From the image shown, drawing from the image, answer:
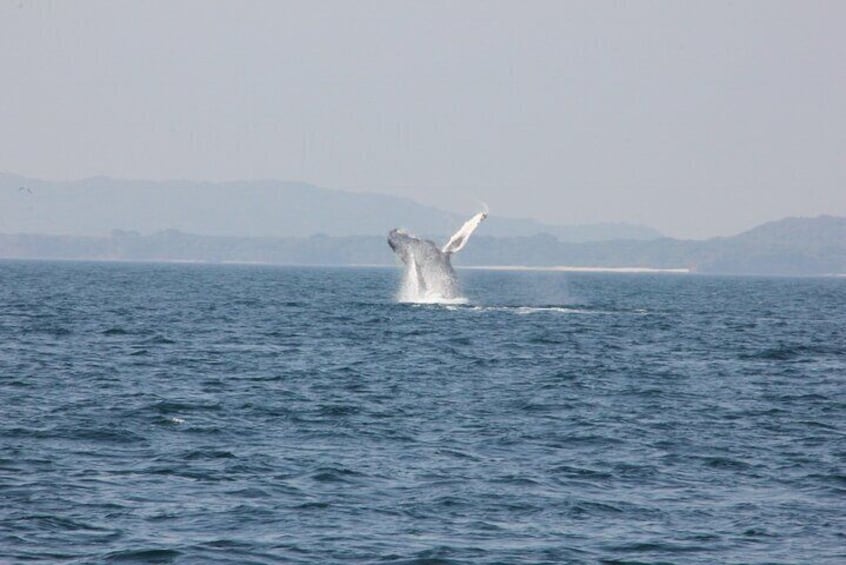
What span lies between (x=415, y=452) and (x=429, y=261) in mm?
40995

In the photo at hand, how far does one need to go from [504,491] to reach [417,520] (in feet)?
7.50

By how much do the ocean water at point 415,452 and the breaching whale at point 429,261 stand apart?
12.8 metres

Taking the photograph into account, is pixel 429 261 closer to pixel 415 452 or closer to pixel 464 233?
pixel 464 233

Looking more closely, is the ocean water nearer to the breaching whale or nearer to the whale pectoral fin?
the whale pectoral fin

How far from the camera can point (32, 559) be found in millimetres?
16609

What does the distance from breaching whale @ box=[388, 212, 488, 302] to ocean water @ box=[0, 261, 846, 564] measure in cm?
1280

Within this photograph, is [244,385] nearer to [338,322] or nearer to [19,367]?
[19,367]

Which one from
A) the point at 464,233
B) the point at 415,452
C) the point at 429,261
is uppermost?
the point at 464,233

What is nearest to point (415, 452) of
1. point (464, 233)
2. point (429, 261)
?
point (464, 233)

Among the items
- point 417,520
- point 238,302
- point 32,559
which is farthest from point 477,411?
point 238,302

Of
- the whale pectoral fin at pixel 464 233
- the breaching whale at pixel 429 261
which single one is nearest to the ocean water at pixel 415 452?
the whale pectoral fin at pixel 464 233

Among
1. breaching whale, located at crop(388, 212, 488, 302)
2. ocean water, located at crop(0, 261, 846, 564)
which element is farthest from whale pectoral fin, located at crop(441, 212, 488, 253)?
ocean water, located at crop(0, 261, 846, 564)

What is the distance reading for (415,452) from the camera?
2414 centimetres

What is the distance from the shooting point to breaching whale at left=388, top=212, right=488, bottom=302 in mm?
60772
